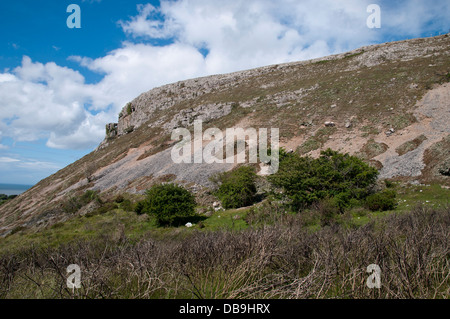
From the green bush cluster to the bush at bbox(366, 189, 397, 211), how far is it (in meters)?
0.88

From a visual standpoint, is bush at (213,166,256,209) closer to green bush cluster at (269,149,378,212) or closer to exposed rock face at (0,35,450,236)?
green bush cluster at (269,149,378,212)

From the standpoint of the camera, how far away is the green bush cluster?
17594 mm

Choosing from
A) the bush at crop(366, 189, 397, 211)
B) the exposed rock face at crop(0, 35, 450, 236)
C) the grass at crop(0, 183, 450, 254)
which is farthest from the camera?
the exposed rock face at crop(0, 35, 450, 236)

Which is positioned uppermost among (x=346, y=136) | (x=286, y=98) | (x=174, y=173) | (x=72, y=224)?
(x=286, y=98)

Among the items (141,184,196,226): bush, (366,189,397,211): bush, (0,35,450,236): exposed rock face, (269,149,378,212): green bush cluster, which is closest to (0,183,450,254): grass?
(366,189,397,211): bush

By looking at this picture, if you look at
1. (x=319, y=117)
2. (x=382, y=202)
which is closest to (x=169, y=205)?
(x=382, y=202)

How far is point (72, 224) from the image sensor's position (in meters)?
22.6

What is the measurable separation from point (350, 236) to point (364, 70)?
50.9m

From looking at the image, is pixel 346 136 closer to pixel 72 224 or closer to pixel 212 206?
pixel 212 206

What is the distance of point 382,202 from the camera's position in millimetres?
15688

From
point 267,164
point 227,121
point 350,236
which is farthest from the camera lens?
point 227,121

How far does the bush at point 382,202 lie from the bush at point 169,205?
12.8 metres

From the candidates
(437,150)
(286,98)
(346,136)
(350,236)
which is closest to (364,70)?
(286,98)

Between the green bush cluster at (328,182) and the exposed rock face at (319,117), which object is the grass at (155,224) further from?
the exposed rock face at (319,117)
